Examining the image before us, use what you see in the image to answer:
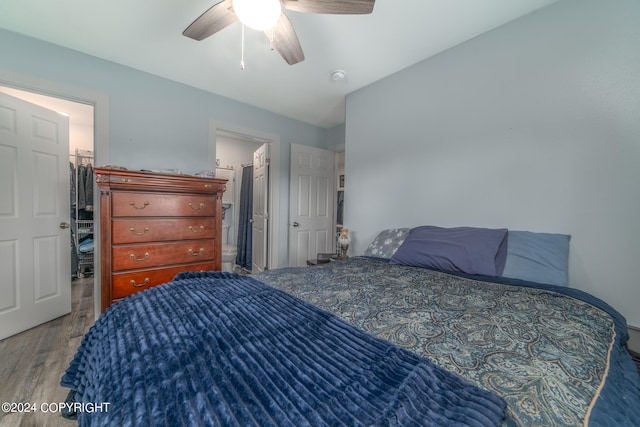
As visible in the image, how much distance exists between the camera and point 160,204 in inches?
78.7

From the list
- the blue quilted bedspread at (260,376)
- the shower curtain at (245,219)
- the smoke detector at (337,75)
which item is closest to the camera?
the blue quilted bedspread at (260,376)

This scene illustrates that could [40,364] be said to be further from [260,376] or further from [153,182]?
[260,376]

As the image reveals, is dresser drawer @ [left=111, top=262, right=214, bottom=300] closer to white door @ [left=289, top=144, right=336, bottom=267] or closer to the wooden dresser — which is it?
the wooden dresser

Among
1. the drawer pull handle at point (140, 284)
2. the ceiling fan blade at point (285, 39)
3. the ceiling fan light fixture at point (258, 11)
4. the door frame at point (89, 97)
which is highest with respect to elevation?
the ceiling fan blade at point (285, 39)

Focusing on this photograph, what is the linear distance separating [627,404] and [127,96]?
3498 millimetres

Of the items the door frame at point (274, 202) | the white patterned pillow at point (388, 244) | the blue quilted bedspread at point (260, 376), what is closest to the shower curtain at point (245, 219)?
the door frame at point (274, 202)

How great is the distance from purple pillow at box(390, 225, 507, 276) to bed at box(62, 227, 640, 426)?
0.23 metres

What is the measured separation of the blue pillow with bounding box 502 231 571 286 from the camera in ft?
4.39

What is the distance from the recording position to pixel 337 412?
45 centimetres

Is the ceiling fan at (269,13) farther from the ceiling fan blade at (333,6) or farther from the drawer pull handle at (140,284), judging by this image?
the drawer pull handle at (140,284)

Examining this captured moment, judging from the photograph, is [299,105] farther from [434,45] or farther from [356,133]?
[434,45]

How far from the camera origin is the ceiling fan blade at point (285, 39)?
1.45 meters

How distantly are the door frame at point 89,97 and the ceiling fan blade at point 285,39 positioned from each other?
178cm

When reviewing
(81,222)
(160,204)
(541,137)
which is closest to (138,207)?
(160,204)
